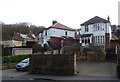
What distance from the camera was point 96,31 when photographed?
3591 cm

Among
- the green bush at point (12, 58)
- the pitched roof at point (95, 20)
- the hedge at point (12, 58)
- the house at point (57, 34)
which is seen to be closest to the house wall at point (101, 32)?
the pitched roof at point (95, 20)

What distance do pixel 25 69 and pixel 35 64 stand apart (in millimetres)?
2725

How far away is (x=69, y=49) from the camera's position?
99.0ft

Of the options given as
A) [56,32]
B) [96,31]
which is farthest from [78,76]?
[56,32]

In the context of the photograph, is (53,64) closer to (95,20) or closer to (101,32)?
(101,32)

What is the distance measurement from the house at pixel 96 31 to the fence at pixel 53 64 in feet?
60.2

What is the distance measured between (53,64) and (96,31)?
2213 centimetres

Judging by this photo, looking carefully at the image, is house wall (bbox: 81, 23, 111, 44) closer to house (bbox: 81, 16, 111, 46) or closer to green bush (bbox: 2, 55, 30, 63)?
house (bbox: 81, 16, 111, 46)

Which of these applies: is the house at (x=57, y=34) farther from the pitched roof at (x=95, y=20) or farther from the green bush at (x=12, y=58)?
the green bush at (x=12, y=58)

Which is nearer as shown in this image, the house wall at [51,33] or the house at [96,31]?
the house at [96,31]

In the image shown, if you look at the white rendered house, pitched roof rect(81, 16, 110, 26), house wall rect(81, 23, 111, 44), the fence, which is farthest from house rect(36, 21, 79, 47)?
the fence

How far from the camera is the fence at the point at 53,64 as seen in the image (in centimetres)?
1568

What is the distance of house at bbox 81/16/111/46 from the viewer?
34.5 m

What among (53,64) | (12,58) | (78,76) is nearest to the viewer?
(78,76)
